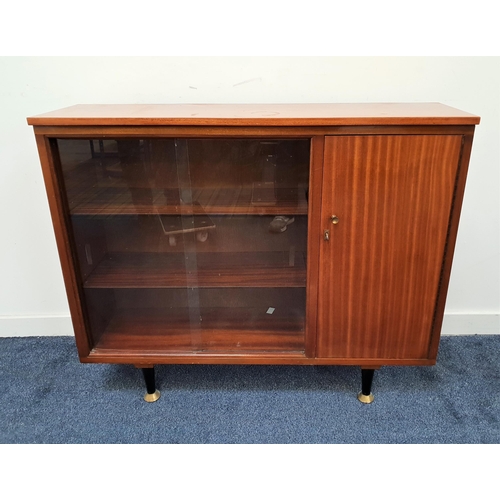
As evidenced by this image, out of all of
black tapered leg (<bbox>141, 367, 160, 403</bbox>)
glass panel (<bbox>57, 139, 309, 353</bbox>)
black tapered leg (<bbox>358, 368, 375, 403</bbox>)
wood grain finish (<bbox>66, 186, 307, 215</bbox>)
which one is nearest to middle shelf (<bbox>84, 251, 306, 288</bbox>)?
glass panel (<bbox>57, 139, 309, 353</bbox>)

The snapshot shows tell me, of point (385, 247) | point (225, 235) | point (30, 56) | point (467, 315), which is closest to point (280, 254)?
point (225, 235)

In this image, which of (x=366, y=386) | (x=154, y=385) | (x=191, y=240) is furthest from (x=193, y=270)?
(x=366, y=386)

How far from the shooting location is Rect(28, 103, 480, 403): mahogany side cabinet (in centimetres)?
105

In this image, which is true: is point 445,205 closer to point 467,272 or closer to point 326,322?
point 326,322

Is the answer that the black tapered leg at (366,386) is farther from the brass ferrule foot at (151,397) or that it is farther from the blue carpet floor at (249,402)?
the brass ferrule foot at (151,397)

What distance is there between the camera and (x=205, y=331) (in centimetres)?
133

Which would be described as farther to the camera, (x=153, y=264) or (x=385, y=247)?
(x=153, y=264)

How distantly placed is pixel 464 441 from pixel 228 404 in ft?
2.09

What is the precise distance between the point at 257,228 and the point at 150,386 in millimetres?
563

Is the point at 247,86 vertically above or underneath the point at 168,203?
above

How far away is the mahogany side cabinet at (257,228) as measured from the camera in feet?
3.44

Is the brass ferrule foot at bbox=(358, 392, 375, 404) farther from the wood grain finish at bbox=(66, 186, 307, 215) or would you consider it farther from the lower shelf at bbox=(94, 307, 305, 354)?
the wood grain finish at bbox=(66, 186, 307, 215)

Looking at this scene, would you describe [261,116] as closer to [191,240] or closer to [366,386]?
[191,240]

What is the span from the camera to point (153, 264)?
1.32m
